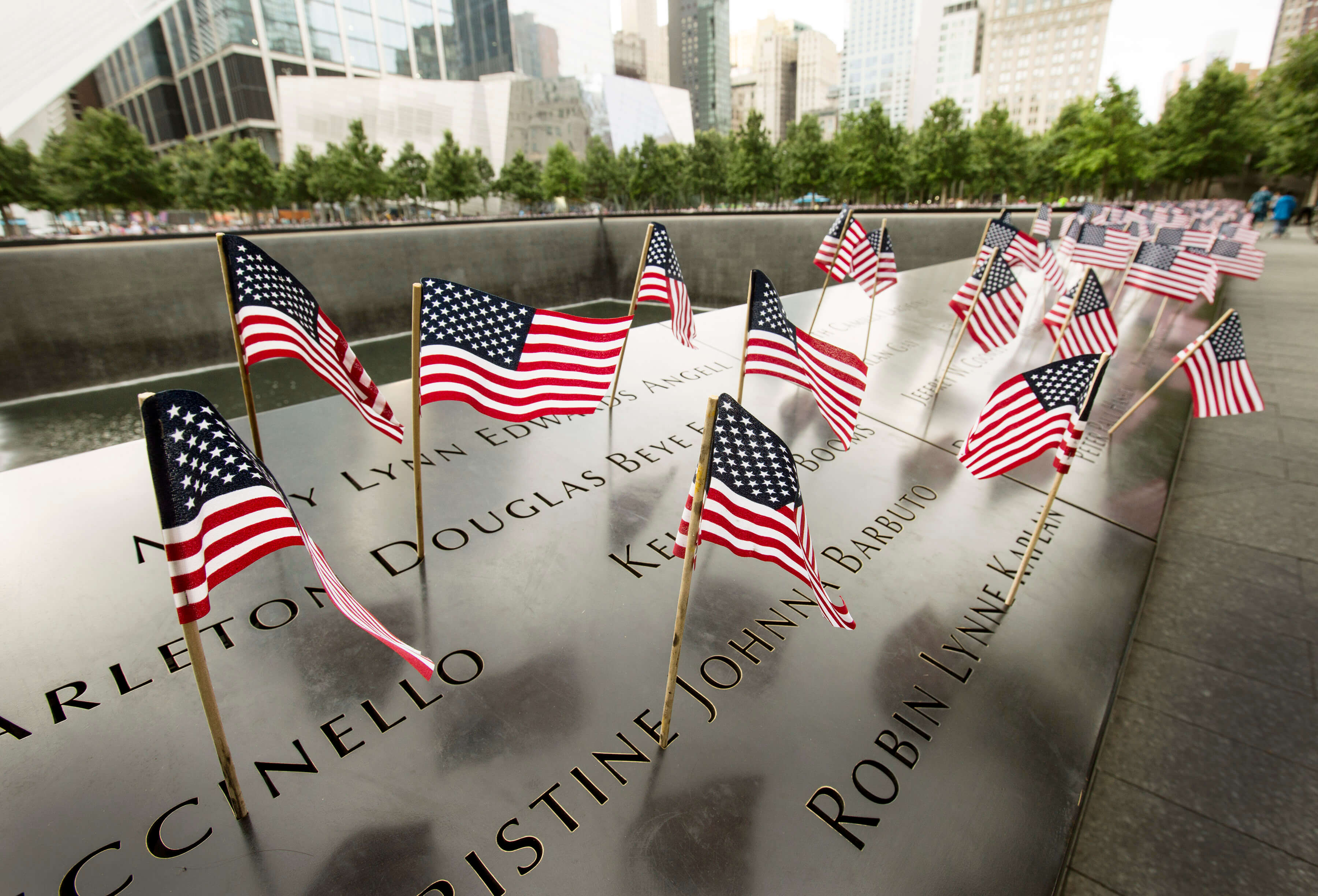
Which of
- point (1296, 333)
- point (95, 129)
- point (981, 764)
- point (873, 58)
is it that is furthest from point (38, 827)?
point (873, 58)

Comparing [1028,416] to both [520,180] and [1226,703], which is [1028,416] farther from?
[520,180]

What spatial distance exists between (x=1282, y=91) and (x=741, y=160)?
98.9 ft

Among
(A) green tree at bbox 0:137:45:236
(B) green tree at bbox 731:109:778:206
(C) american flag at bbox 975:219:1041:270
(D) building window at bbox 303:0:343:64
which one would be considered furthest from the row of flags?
(D) building window at bbox 303:0:343:64

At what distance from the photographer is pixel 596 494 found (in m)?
4.53

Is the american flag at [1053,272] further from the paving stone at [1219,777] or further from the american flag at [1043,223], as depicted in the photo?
the american flag at [1043,223]

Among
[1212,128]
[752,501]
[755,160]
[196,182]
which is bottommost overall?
[752,501]

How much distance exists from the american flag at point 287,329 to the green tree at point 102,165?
4357cm

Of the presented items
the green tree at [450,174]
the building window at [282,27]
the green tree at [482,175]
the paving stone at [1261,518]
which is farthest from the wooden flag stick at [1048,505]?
the building window at [282,27]

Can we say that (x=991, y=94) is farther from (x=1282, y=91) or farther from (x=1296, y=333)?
(x=1296, y=333)

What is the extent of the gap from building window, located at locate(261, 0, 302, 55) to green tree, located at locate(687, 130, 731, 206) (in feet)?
140

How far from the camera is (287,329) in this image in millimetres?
3488

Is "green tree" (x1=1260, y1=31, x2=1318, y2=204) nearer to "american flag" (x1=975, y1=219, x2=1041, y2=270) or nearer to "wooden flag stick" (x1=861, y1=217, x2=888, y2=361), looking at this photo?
"american flag" (x1=975, y1=219, x2=1041, y2=270)

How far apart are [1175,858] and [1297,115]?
142 feet

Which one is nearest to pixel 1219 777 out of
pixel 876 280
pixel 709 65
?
pixel 876 280
